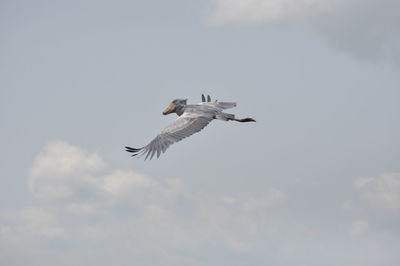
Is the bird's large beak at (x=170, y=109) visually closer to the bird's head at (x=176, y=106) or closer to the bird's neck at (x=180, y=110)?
the bird's head at (x=176, y=106)

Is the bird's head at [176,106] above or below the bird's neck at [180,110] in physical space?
above

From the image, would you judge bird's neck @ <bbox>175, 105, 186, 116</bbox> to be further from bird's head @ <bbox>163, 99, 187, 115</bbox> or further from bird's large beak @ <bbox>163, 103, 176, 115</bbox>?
bird's large beak @ <bbox>163, 103, 176, 115</bbox>

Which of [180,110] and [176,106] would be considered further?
[176,106]

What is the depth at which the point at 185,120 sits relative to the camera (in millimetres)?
38281

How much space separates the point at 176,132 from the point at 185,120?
4.41 feet

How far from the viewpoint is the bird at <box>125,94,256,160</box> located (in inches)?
1417

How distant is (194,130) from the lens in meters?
37.2

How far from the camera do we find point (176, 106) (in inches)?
1620

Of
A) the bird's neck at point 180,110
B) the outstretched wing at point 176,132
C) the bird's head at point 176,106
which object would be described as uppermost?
the bird's head at point 176,106

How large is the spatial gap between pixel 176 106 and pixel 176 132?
13.9 ft

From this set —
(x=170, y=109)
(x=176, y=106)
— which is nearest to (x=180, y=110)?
(x=176, y=106)

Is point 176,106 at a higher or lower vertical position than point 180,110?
higher

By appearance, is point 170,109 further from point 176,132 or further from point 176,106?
point 176,132

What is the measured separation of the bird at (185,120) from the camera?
36.0 metres
